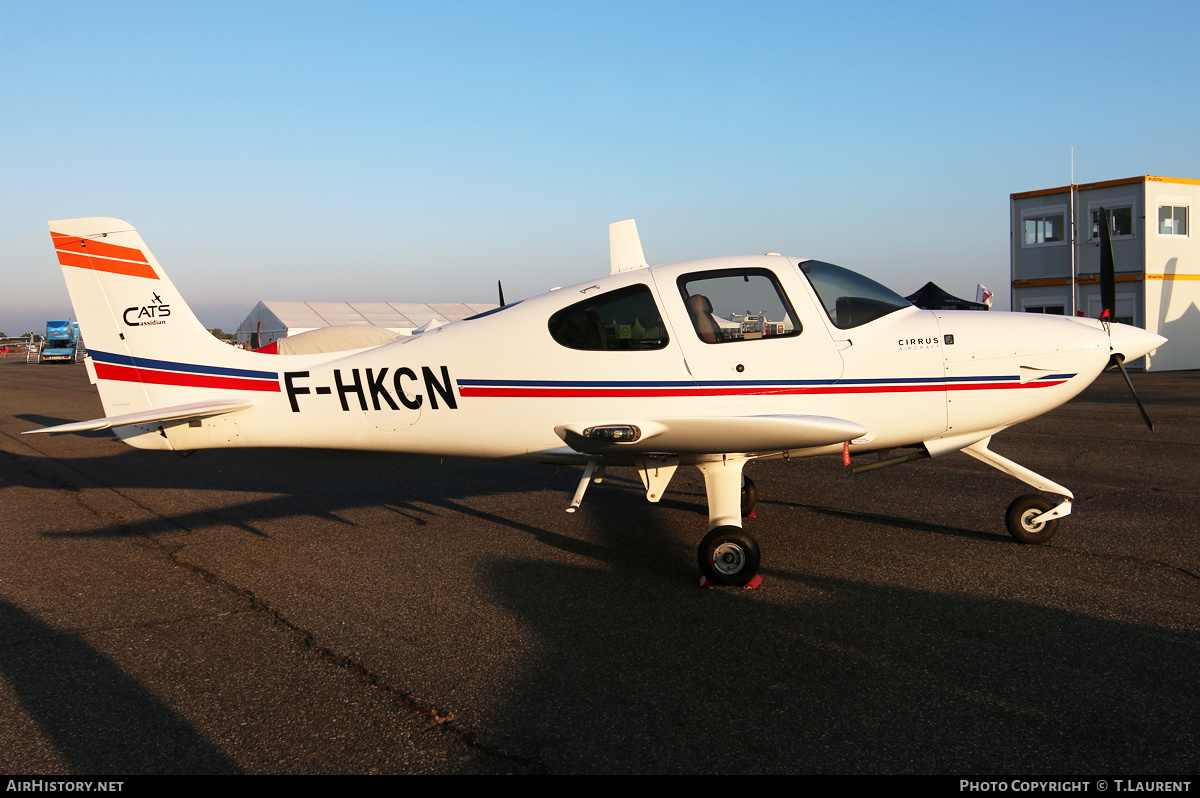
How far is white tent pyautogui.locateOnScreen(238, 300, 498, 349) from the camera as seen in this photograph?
4162 cm

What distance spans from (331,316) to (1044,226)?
34817 millimetres

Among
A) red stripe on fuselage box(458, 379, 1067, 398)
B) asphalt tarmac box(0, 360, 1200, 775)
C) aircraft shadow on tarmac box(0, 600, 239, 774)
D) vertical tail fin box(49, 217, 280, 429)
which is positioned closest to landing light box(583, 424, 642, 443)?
red stripe on fuselage box(458, 379, 1067, 398)

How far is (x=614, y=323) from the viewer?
5645mm

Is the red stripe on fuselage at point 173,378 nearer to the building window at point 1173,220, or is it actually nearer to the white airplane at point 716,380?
the white airplane at point 716,380

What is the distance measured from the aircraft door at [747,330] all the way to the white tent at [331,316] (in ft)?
118

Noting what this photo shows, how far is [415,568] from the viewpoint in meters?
5.90

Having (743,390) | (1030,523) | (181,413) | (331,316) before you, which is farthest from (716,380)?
(331,316)

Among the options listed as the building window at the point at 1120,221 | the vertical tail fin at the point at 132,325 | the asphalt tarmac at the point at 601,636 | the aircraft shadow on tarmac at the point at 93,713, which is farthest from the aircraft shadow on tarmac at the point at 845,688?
the building window at the point at 1120,221

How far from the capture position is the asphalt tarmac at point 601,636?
3.19 m

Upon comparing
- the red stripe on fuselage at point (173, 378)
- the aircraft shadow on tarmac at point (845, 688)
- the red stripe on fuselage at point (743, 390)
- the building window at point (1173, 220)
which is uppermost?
the building window at point (1173, 220)

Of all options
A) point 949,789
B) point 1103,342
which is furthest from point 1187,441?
point 949,789

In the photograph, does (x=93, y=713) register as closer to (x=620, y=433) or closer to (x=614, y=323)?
(x=620, y=433)

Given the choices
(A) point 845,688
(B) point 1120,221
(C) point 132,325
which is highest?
(B) point 1120,221

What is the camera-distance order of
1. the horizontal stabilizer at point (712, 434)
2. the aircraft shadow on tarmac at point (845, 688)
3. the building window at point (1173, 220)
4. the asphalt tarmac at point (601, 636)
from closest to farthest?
the aircraft shadow on tarmac at point (845, 688), the asphalt tarmac at point (601, 636), the horizontal stabilizer at point (712, 434), the building window at point (1173, 220)
